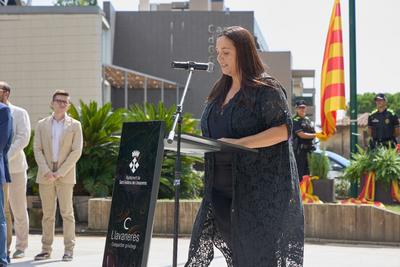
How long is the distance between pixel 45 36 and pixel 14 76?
1.77m

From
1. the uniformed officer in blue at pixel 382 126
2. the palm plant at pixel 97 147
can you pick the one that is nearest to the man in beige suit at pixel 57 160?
the palm plant at pixel 97 147

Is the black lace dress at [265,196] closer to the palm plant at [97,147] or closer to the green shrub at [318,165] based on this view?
the palm plant at [97,147]

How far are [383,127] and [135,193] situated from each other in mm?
10203

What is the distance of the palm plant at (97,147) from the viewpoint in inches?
517

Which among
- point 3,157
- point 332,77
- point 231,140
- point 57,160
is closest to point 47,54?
point 332,77

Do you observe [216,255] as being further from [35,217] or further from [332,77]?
[332,77]

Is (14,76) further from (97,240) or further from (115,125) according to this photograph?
(97,240)

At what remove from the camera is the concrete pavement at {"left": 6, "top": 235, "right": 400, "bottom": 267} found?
8422 mm

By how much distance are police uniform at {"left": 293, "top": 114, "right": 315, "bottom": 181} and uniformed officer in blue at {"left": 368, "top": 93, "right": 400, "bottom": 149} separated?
4.39 feet

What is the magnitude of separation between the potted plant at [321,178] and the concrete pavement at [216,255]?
3.32 metres

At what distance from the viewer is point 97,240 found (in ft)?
36.0

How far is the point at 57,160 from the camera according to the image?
895 centimetres

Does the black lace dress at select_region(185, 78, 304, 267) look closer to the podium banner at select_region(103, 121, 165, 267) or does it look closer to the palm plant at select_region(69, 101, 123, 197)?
the podium banner at select_region(103, 121, 165, 267)

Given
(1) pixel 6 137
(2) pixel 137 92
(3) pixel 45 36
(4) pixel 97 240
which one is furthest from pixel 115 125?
(2) pixel 137 92
